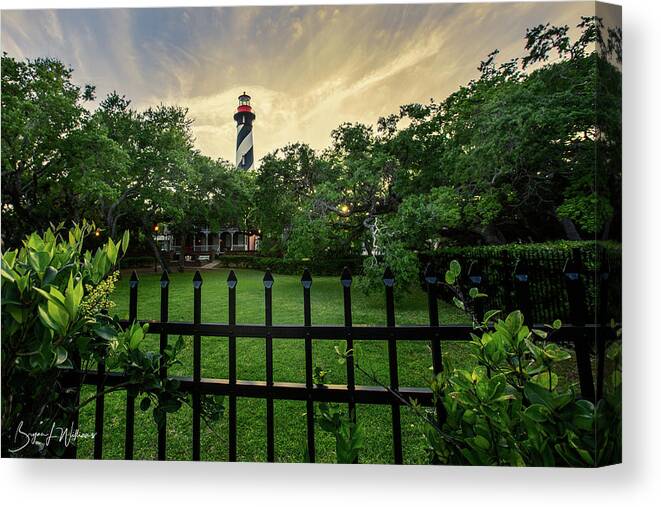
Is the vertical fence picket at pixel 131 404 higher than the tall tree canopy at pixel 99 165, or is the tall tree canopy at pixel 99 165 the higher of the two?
the tall tree canopy at pixel 99 165

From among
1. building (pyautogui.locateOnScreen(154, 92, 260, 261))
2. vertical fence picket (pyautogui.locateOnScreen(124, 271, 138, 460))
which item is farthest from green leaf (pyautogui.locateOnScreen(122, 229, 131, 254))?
building (pyautogui.locateOnScreen(154, 92, 260, 261))

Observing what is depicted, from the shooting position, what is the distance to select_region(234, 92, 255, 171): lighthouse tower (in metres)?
1.82

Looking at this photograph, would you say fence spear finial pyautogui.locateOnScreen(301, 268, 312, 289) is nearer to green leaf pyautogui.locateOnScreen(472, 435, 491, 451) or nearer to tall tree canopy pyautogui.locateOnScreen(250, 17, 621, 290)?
tall tree canopy pyautogui.locateOnScreen(250, 17, 621, 290)

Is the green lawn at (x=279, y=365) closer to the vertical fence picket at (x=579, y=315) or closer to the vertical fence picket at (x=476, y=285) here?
the vertical fence picket at (x=476, y=285)

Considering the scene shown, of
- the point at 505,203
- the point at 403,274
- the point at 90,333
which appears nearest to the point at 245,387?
the point at 90,333

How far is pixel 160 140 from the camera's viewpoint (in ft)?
6.27

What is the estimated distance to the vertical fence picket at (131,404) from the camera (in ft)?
5.23

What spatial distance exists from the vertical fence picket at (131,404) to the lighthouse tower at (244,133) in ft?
2.91

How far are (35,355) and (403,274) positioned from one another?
1.66 m

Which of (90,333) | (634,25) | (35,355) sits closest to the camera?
(35,355)

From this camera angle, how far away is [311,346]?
5.17 ft

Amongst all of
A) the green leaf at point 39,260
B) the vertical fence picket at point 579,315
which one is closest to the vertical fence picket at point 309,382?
the green leaf at point 39,260

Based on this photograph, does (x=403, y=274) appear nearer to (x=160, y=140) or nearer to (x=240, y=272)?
(x=240, y=272)

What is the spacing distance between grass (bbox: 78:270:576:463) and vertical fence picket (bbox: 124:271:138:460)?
52 mm
